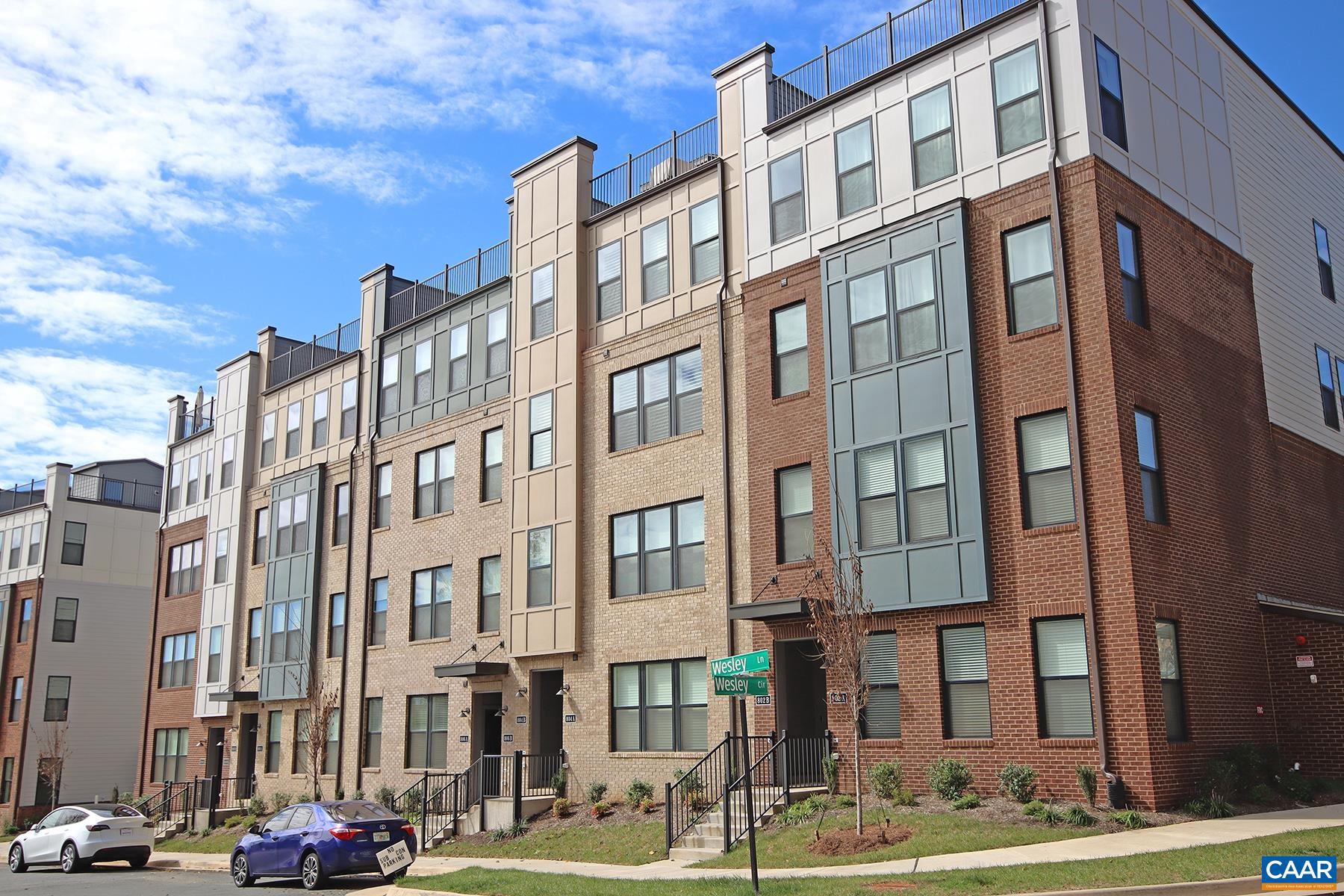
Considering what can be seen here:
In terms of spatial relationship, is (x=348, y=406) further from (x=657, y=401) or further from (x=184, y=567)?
(x=657, y=401)

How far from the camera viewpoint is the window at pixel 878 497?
69.1 feet

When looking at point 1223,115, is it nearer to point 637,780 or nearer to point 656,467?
point 656,467

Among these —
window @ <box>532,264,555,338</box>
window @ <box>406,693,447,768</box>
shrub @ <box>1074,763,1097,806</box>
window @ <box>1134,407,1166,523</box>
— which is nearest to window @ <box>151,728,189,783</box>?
window @ <box>406,693,447,768</box>

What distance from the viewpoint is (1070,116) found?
19984 millimetres

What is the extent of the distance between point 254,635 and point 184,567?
22.1 feet

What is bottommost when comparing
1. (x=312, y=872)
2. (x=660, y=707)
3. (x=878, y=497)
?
(x=312, y=872)

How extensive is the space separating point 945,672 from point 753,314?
27.8 feet

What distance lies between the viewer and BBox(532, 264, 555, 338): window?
29.7 meters

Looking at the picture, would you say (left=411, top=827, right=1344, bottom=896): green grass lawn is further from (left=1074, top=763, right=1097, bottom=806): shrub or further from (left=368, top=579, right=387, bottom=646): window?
(left=368, top=579, right=387, bottom=646): window

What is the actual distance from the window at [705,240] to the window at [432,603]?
10870 mm

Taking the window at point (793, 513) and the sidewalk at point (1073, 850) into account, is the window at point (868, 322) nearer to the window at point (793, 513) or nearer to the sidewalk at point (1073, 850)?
the window at point (793, 513)

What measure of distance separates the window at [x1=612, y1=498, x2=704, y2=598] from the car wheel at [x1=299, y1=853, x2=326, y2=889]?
29.5 ft

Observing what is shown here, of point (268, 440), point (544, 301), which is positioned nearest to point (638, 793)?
point (544, 301)

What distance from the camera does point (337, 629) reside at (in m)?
35.2
